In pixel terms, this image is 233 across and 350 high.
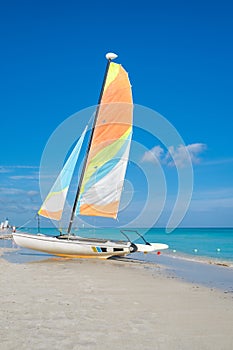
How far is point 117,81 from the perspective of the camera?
2128 centimetres

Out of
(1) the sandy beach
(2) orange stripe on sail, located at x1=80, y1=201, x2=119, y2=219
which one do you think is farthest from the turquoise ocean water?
(1) the sandy beach

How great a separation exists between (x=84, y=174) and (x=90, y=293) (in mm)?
11617

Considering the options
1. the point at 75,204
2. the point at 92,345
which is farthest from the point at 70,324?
the point at 75,204

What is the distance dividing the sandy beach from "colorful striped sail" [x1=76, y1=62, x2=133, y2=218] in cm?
916

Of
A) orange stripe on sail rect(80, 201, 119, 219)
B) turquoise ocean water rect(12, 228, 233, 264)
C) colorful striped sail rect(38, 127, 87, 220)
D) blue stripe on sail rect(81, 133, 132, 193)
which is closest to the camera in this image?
colorful striped sail rect(38, 127, 87, 220)

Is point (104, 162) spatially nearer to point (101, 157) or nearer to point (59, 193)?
point (101, 157)

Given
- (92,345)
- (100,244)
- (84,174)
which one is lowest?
(92,345)

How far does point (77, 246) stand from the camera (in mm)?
18531

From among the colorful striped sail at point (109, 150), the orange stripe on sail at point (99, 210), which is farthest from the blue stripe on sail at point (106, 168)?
the orange stripe on sail at point (99, 210)

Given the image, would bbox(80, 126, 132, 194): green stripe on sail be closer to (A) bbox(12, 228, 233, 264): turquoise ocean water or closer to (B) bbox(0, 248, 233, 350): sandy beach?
(A) bbox(12, 228, 233, 264): turquoise ocean water

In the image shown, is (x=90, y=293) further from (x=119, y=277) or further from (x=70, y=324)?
(x=119, y=277)

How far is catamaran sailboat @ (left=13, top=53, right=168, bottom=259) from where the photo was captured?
66.5 ft

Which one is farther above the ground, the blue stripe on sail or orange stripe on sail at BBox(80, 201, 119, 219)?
the blue stripe on sail

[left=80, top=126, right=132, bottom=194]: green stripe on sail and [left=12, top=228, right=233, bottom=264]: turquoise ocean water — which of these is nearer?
[left=80, top=126, right=132, bottom=194]: green stripe on sail
